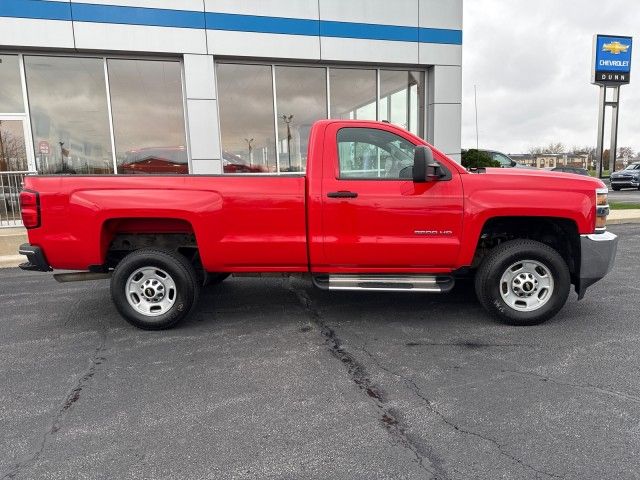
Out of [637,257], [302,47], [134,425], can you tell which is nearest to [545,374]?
[134,425]

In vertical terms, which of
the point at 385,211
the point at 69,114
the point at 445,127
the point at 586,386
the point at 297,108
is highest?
the point at 297,108

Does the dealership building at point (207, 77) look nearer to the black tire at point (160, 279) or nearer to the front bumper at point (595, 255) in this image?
the black tire at point (160, 279)

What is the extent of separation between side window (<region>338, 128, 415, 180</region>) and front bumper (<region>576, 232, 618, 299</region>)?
1.85 meters

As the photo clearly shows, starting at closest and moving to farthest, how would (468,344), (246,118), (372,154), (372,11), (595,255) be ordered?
(468,344) < (595,255) < (372,154) < (372,11) < (246,118)

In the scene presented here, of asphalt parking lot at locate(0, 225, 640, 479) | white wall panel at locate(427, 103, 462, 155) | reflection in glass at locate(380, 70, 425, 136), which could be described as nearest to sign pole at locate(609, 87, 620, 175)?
white wall panel at locate(427, 103, 462, 155)

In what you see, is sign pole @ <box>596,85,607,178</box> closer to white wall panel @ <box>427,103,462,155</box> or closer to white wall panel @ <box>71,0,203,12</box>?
white wall panel @ <box>427,103,462,155</box>

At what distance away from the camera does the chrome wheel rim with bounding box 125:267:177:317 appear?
446 cm

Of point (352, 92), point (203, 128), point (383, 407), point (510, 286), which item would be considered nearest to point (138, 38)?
point (203, 128)

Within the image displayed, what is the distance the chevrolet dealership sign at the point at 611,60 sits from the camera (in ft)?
92.9

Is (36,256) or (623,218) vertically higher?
(36,256)

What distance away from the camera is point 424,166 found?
411cm

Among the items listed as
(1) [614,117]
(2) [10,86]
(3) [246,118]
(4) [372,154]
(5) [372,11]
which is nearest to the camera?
(4) [372,154]

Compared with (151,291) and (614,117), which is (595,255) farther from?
(614,117)

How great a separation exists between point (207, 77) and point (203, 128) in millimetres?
1255
